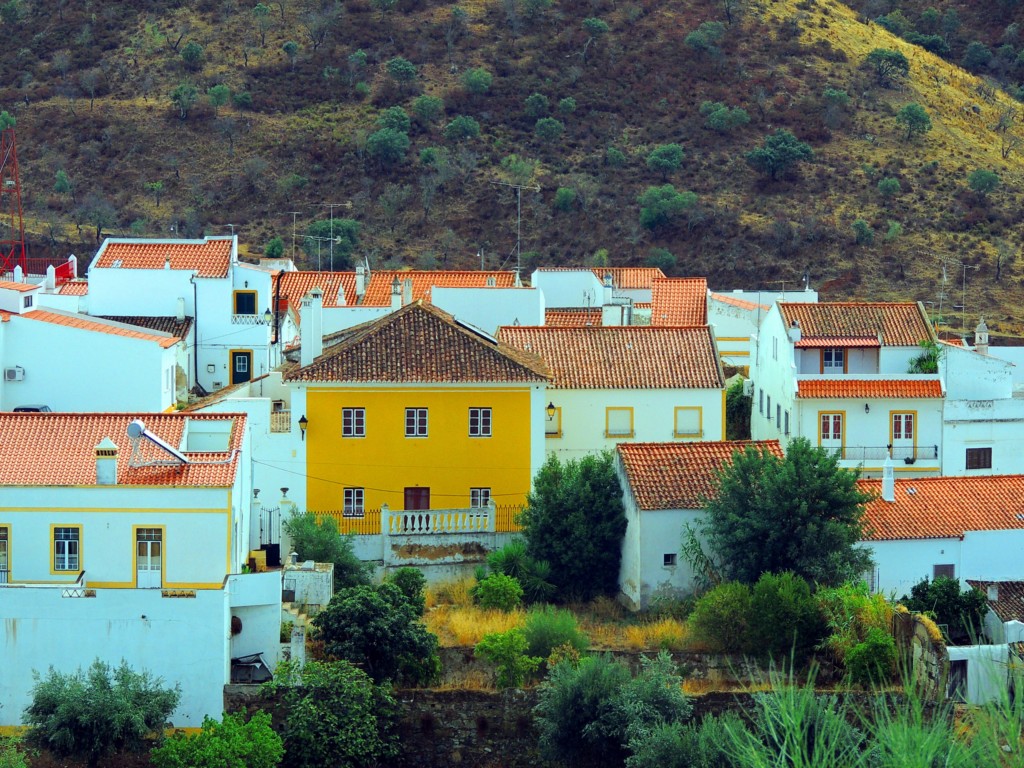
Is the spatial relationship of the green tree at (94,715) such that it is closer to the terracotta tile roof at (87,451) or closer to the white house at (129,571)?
the white house at (129,571)

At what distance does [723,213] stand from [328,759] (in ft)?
210

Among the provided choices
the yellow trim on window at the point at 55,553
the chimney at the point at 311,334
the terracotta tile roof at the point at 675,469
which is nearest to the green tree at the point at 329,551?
the terracotta tile roof at the point at 675,469

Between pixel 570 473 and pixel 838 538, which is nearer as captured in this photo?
pixel 838 538

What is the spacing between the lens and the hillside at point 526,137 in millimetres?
86688

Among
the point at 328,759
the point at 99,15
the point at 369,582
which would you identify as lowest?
the point at 328,759

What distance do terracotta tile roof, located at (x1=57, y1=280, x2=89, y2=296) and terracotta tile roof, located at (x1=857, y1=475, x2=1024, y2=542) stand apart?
26.9m

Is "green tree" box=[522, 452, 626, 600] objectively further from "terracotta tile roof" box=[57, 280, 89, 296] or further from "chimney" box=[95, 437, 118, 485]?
"terracotta tile roof" box=[57, 280, 89, 296]

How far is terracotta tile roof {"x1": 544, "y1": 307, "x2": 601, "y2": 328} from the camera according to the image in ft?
185

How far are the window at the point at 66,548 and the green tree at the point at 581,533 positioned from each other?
9.97 metres

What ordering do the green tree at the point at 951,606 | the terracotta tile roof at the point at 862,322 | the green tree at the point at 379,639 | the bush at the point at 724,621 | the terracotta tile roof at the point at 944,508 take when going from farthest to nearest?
the terracotta tile roof at the point at 862,322, the terracotta tile roof at the point at 944,508, the green tree at the point at 951,606, the bush at the point at 724,621, the green tree at the point at 379,639

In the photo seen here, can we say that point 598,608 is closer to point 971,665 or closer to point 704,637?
point 704,637

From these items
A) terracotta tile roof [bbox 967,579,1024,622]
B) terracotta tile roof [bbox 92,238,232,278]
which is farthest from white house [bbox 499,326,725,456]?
terracotta tile roof [bbox 92,238,232,278]

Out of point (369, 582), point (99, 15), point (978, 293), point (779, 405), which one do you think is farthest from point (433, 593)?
point (99, 15)

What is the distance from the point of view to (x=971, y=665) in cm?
2919
